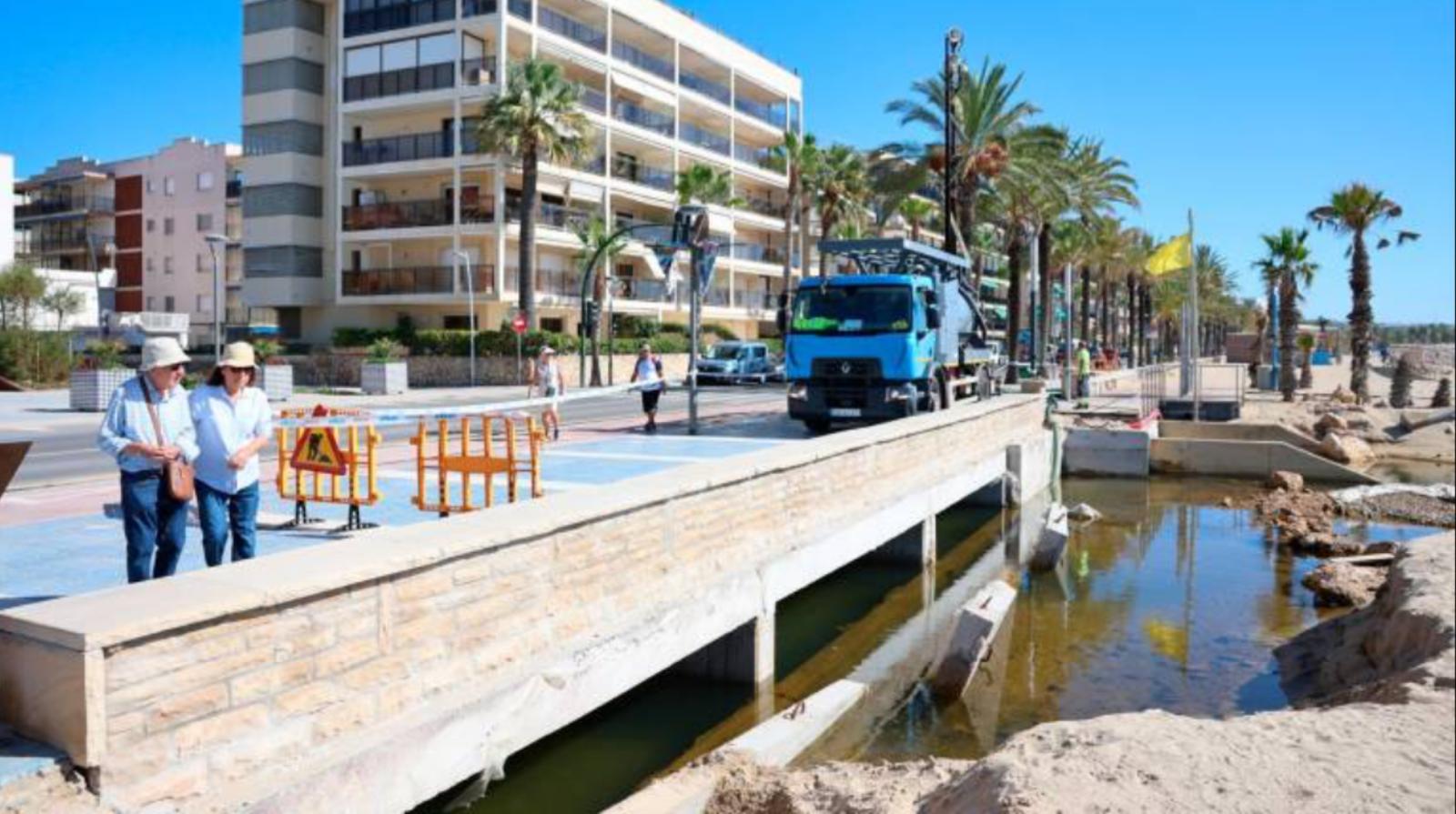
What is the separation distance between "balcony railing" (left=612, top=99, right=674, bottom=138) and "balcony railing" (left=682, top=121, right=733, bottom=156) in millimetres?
1680

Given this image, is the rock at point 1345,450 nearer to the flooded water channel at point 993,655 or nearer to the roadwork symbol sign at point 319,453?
the flooded water channel at point 993,655

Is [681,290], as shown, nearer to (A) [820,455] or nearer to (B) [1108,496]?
(B) [1108,496]

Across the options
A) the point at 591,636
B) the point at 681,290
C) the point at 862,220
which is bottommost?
the point at 591,636

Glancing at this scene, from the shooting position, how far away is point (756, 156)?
67.1m

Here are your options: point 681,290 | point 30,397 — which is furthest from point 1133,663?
point 681,290

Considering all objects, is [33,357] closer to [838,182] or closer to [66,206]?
[838,182]

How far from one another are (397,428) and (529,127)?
24215 mm

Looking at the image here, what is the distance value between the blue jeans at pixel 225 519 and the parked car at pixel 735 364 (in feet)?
119

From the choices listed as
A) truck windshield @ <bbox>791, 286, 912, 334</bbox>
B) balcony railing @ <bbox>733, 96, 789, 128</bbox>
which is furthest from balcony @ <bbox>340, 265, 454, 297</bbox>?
truck windshield @ <bbox>791, 286, 912, 334</bbox>

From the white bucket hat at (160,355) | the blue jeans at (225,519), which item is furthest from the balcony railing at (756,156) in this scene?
the white bucket hat at (160,355)

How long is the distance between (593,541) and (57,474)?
10980mm

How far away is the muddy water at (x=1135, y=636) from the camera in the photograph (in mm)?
9797

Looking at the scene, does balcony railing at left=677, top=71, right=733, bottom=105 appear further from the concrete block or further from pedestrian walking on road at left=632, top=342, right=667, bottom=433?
the concrete block

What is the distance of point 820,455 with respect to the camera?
11.4m
